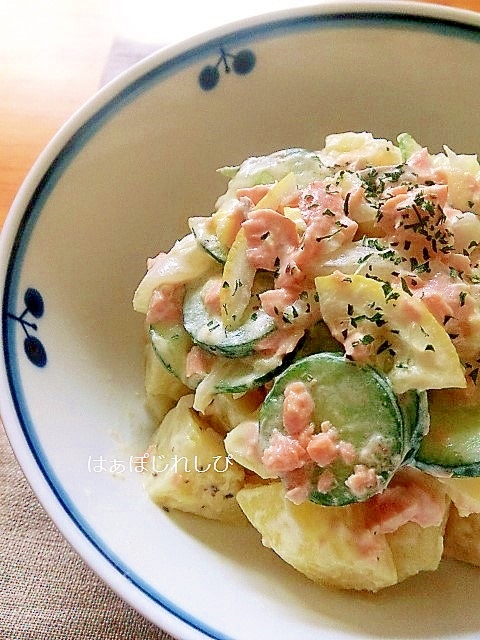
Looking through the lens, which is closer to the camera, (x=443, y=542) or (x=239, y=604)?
(x=239, y=604)

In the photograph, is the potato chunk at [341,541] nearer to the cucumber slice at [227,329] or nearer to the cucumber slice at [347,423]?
the cucumber slice at [347,423]

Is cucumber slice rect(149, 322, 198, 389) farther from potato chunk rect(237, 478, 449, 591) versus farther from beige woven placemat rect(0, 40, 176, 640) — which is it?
beige woven placemat rect(0, 40, 176, 640)

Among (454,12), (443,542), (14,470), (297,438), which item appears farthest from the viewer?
(454,12)

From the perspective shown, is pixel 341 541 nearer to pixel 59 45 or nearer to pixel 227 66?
pixel 227 66

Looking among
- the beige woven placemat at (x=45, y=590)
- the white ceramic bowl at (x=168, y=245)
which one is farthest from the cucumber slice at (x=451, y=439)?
the beige woven placemat at (x=45, y=590)

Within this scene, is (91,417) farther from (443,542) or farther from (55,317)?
(443,542)

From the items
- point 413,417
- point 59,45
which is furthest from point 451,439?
point 59,45

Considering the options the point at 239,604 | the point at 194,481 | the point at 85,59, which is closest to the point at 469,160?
the point at 194,481
